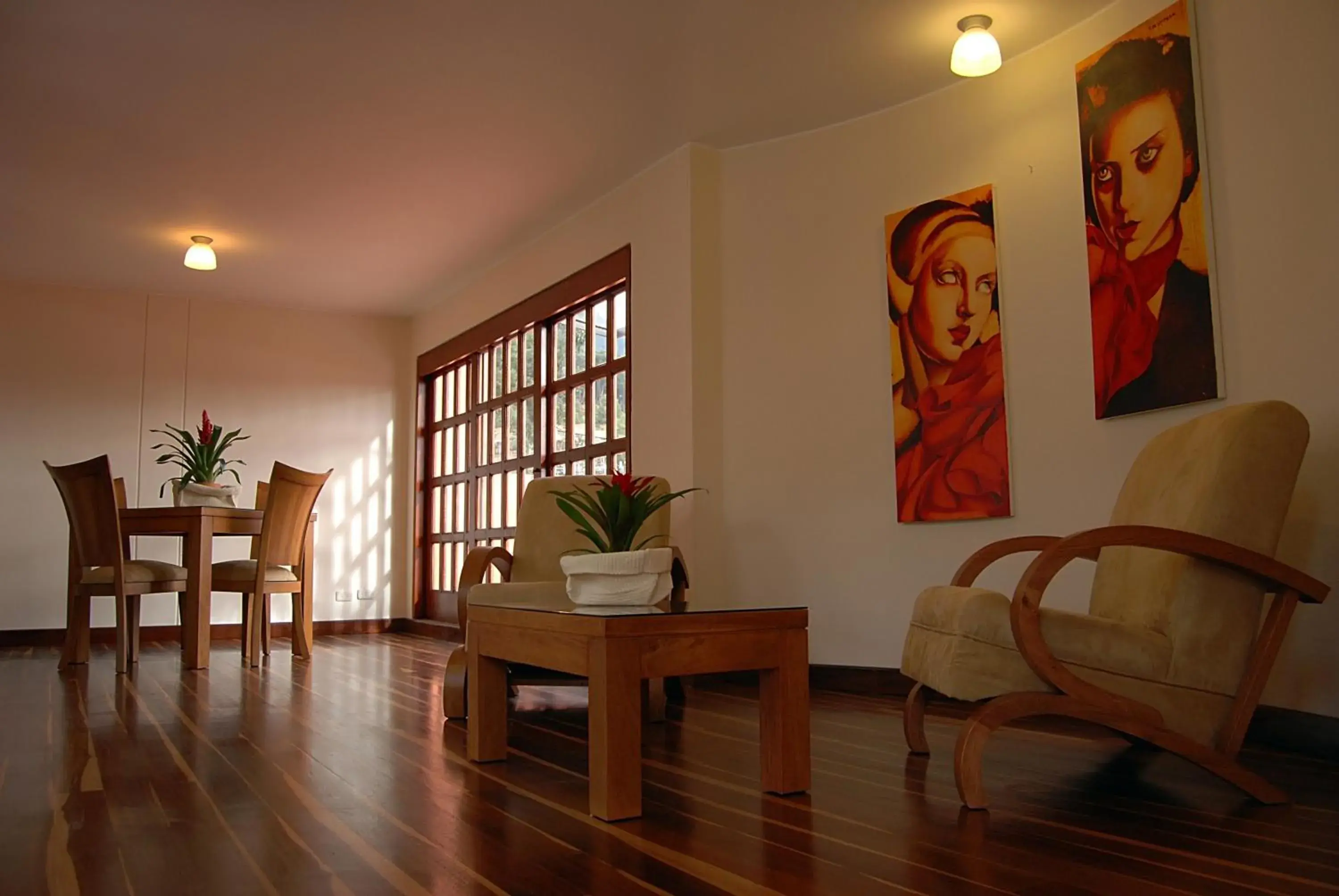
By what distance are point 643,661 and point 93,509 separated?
4.07m

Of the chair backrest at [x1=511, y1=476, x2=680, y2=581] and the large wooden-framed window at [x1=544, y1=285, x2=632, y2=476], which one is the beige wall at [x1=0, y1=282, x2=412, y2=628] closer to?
the large wooden-framed window at [x1=544, y1=285, x2=632, y2=476]

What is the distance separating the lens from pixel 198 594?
5.14m

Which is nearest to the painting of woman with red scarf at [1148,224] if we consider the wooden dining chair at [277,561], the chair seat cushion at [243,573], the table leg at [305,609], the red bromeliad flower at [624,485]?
the red bromeliad flower at [624,485]

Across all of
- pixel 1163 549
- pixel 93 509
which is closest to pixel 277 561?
pixel 93 509

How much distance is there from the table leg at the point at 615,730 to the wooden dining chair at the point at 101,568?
12.1 ft

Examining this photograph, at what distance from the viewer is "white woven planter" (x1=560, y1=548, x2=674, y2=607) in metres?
2.35

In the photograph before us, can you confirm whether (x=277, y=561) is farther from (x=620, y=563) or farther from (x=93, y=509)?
(x=620, y=563)

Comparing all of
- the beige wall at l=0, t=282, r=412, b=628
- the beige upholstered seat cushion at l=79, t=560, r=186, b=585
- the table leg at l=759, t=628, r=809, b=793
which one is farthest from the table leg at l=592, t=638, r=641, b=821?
the beige wall at l=0, t=282, r=412, b=628

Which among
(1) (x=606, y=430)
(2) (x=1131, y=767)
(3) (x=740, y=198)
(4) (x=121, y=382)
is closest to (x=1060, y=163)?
(3) (x=740, y=198)

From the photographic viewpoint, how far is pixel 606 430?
562 cm

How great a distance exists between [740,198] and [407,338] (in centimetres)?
418

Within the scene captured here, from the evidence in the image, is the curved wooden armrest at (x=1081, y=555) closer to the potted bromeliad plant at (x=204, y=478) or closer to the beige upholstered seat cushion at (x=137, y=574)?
the beige upholstered seat cushion at (x=137, y=574)

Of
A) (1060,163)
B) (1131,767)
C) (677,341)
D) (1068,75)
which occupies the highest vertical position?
(1068,75)

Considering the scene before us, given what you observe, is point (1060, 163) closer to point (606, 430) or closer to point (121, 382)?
point (606, 430)
